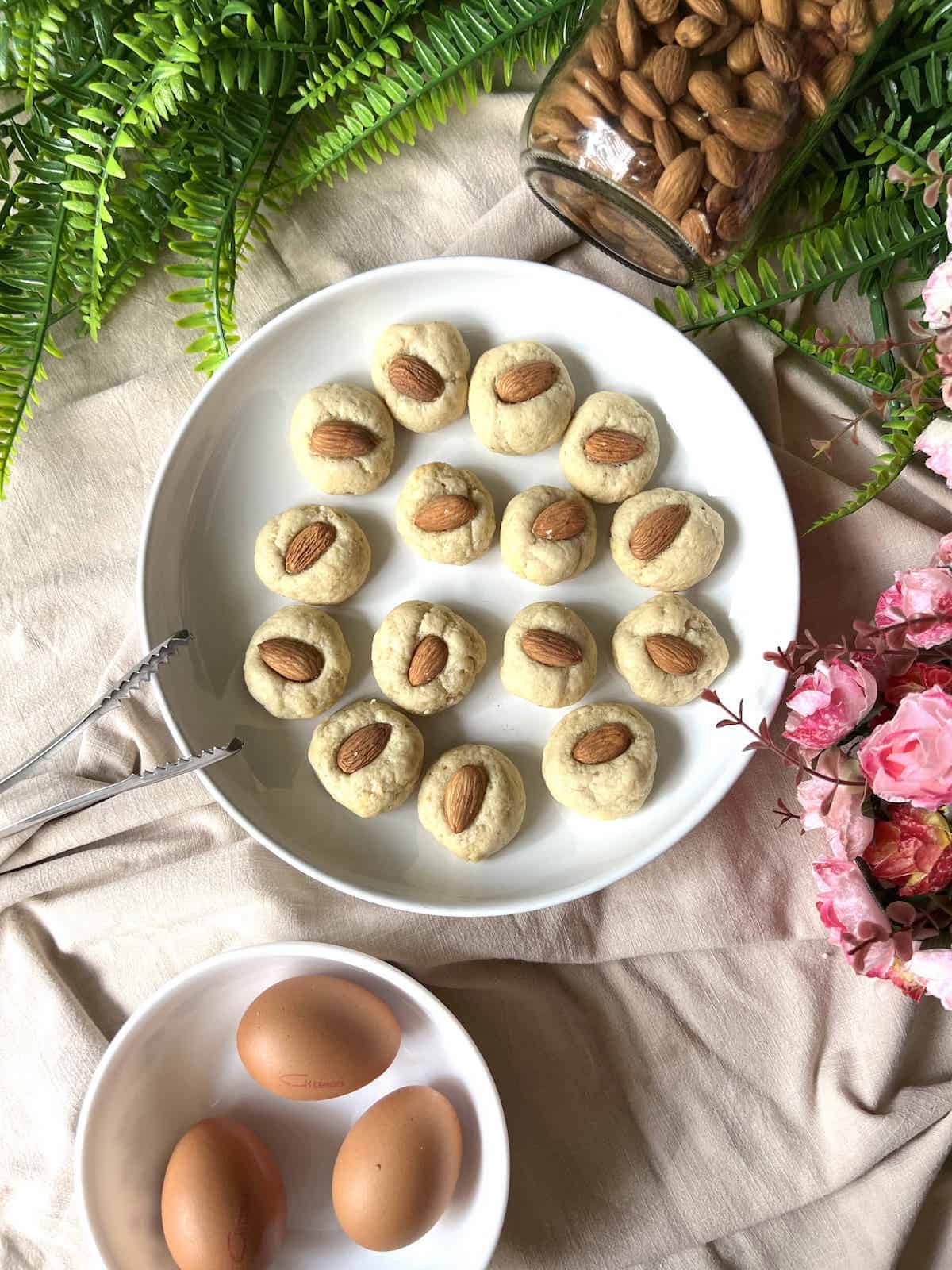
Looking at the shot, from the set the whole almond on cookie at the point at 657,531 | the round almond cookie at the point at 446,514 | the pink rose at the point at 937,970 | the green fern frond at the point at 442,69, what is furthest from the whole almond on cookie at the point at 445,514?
the pink rose at the point at 937,970

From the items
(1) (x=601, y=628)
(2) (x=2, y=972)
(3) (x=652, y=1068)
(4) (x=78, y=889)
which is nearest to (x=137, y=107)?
(1) (x=601, y=628)

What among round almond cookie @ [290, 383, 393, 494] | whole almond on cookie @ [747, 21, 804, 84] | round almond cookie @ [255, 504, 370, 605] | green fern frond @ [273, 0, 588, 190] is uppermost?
green fern frond @ [273, 0, 588, 190]

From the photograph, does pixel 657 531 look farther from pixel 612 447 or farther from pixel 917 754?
pixel 917 754

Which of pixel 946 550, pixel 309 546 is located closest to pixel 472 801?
pixel 309 546

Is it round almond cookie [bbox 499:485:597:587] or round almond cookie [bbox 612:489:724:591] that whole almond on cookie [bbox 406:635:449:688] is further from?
round almond cookie [bbox 612:489:724:591]

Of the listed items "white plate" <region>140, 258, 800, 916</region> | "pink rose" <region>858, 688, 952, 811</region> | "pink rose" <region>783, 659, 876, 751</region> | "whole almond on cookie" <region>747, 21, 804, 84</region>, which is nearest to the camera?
"pink rose" <region>858, 688, 952, 811</region>

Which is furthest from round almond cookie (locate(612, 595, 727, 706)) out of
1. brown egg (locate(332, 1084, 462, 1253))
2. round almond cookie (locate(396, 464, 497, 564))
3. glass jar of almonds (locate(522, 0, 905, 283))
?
brown egg (locate(332, 1084, 462, 1253))

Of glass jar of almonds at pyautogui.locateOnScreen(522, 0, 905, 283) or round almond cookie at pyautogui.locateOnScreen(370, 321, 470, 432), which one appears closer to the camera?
glass jar of almonds at pyautogui.locateOnScreen(522, 0, 905, 283)
